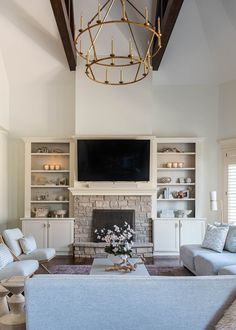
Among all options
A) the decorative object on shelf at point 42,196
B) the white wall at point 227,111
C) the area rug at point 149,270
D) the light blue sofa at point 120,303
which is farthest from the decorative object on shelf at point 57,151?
the light blue sofa at point 120,303

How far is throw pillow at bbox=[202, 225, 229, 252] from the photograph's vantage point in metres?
5.50

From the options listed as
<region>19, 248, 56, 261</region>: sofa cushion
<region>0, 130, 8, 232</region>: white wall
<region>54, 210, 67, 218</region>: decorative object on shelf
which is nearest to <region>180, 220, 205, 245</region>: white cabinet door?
<region>54, 210, 67, 218</region>: decorative object on shelf

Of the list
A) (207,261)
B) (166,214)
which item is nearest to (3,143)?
(166,214)

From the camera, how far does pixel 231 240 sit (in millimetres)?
5469

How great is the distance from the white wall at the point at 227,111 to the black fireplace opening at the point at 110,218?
2761mm

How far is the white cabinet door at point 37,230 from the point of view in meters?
7.46

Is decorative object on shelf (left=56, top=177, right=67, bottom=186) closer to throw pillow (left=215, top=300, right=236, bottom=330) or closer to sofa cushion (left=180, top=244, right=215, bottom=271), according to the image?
sofa cushion (left=180, top=244, right=215, bottom=271)

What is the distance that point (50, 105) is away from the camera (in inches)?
315

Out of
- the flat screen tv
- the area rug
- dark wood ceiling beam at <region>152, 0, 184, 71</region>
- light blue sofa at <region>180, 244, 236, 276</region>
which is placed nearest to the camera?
light blue sofa at <region>180, 244, 236, 276</region>

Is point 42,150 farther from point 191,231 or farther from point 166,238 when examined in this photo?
point 191,231

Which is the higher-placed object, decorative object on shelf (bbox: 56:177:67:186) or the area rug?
decorative object on shelf (bbox: 56:177:67:186)

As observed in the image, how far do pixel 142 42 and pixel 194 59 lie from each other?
1200 mm

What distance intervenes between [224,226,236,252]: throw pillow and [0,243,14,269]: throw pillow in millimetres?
3346

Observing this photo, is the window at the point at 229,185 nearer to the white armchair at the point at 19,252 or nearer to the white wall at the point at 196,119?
the white wall at the point at 196,119
